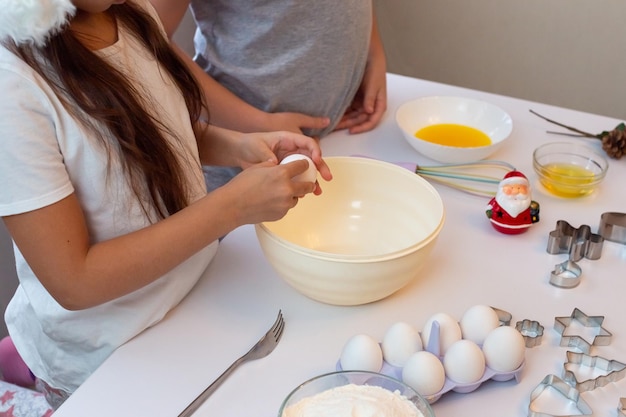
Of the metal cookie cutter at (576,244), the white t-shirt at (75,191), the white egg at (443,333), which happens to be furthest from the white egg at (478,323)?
the white t-shirt at (75,191)

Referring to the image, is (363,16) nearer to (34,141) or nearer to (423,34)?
(34,141)

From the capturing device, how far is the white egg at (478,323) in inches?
30.5

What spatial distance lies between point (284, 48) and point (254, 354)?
1.86ft

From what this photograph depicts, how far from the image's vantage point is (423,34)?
2.40 metres

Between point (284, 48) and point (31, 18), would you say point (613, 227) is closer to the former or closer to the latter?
point (284, 48)

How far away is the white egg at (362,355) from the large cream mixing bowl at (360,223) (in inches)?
3.5

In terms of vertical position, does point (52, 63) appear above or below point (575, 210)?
above

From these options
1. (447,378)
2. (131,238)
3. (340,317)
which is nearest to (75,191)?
(131,238)

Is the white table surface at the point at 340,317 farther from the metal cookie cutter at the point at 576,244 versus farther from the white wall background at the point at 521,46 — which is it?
the white wall background at the point at 521,46

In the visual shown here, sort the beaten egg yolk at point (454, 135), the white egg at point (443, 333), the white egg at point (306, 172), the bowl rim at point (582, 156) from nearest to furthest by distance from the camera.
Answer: the white egg at point (443, 333), the white egg at point (306, 172), the bowl rim at point (582, 156), the beaten egg yolk at point (454, 135)

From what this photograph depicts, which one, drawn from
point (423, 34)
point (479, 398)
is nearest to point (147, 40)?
point (479, 398)

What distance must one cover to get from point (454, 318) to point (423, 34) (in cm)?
174

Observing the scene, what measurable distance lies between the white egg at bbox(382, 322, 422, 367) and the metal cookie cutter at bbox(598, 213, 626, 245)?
0.39m

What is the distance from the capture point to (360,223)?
101cm
